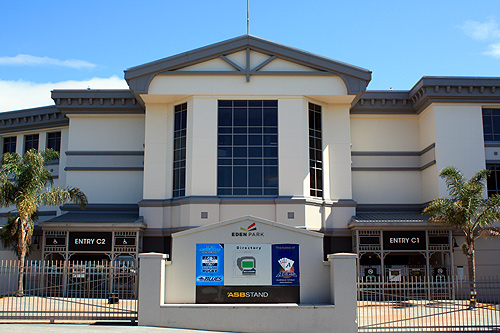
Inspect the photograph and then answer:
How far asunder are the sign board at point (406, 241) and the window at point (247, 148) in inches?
233

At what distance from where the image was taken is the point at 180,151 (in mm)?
27750

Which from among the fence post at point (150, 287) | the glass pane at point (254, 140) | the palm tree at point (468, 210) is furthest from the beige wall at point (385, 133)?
the fence post at point (150, 287)

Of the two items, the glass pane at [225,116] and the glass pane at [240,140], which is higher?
the glass pane at [225,116]

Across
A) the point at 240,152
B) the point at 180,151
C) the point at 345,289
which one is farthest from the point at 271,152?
the point at 345,289

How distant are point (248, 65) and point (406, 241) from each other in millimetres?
11586

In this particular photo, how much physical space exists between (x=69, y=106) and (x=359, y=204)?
55.1ft

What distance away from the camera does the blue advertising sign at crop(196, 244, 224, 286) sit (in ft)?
57.0

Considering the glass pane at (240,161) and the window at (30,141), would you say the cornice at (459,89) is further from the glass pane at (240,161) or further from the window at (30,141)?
the window at (30,141)

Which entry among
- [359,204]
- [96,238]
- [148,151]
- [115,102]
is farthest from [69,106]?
[359,204]

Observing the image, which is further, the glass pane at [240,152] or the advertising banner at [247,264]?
the glass pane at [240,152]

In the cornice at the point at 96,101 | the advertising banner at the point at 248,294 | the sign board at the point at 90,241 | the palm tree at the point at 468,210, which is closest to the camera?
the advertising banner at the point at 248,294

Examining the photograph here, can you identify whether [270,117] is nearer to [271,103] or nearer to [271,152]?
[271,103]

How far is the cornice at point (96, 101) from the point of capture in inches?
1164

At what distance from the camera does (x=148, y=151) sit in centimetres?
2789
